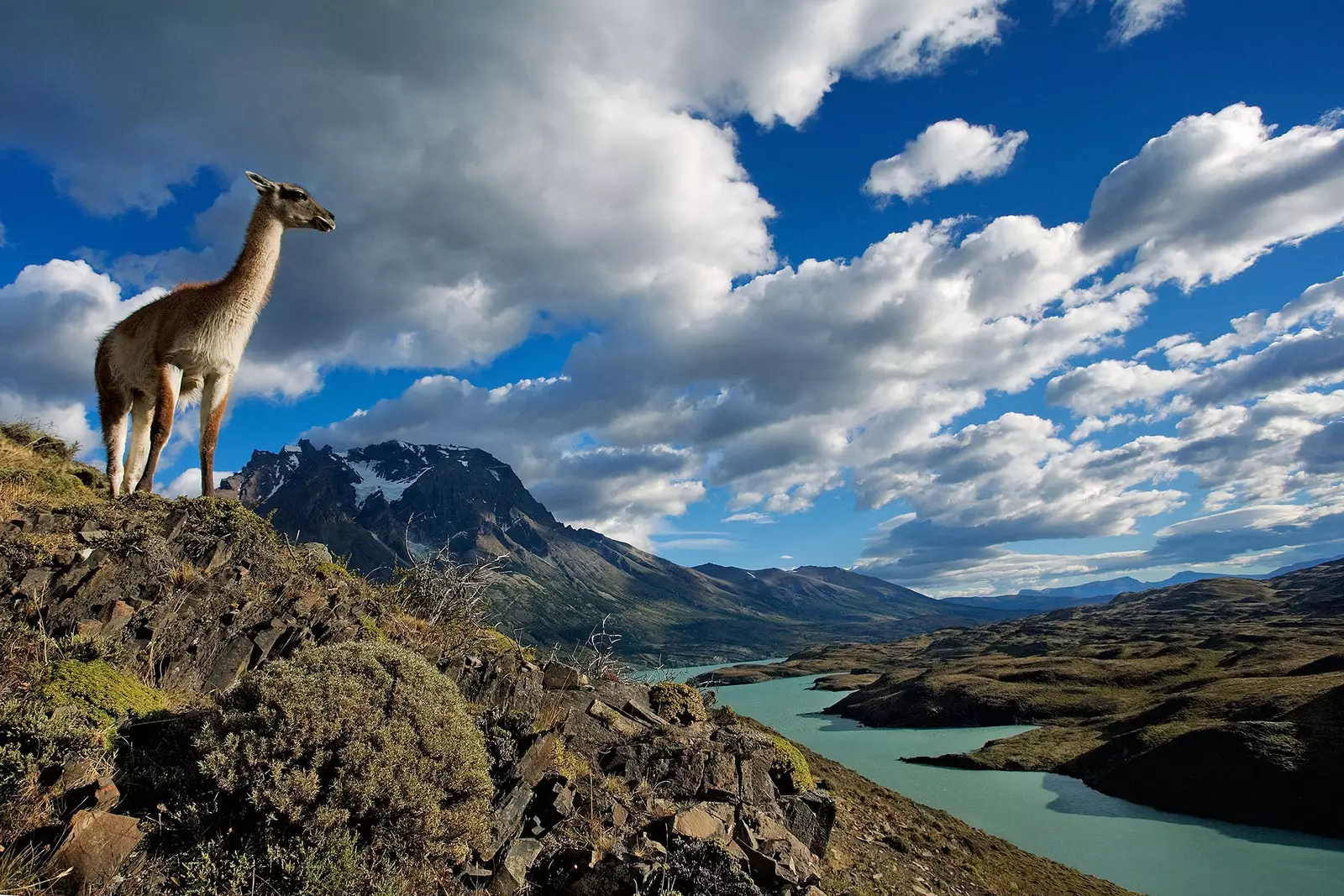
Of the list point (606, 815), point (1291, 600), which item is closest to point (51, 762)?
point (606, 815)

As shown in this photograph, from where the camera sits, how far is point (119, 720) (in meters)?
6.13

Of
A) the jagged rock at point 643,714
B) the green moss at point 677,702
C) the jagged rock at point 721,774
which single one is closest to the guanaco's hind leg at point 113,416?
the jagged rock at point 643,714

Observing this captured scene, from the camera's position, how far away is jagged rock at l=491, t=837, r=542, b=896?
5.97 metres

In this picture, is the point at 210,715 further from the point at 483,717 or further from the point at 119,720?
the point at 483,717

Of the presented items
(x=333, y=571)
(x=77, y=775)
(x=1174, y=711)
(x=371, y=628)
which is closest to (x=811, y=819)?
(x=371, y=628)

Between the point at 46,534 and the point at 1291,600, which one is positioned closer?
the point at 46,534

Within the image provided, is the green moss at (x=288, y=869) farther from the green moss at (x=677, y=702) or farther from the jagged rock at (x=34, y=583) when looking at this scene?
the green moss at (x=677, y=702)

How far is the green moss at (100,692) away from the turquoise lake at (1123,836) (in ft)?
34.8

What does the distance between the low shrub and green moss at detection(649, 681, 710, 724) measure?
20.5 ft

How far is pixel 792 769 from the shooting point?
11.7 metres

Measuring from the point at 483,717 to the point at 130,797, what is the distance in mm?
3668

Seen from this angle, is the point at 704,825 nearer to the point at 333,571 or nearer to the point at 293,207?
the point at 333,571

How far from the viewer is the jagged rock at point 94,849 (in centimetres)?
456

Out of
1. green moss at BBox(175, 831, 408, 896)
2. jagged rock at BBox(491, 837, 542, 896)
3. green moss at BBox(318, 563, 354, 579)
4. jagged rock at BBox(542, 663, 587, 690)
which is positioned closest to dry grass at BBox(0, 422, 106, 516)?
green moss at BBox(318, 563, 354, 579)
